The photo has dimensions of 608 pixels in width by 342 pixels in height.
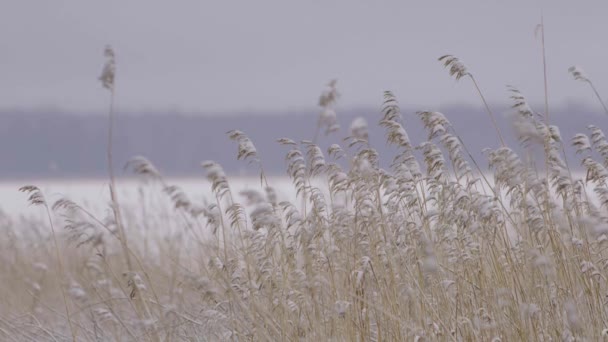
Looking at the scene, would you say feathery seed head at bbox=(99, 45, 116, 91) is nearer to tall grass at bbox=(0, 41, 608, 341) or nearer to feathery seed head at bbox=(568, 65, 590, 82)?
tall grass at bbox=(0, 41, 608, 341)

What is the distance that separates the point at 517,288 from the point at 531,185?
70 centimetres

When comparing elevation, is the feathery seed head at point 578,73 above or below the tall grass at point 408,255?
above

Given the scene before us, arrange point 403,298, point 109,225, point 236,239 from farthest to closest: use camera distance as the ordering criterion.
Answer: point 236,239 → point 403,298 → point 109,225

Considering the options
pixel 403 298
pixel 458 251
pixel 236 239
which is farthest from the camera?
pixel 236 239

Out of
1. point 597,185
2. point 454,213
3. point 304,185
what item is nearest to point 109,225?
point 304,185

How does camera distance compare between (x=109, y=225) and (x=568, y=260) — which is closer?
(x=109, y=225)

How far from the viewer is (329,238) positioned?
178 inches

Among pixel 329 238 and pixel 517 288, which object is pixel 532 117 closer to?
pixel 517 288

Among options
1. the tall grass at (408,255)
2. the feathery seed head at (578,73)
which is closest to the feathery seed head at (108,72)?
the tall grass at (408,255)

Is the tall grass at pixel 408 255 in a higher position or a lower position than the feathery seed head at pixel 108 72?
lower

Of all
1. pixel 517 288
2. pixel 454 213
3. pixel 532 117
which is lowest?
pixel 517 288

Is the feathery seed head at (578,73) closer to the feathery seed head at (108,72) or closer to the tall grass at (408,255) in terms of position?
the tall grass at (408,255)

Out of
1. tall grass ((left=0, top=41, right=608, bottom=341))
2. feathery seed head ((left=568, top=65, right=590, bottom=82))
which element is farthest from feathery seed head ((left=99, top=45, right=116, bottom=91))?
→ feathery seed head ((left=568, top=65, right=590, bottom=82))

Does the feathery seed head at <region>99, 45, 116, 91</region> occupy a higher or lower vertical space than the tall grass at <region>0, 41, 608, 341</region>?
higher
